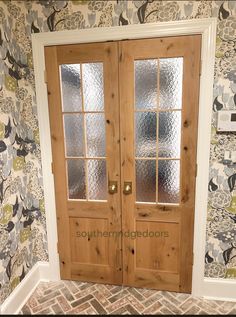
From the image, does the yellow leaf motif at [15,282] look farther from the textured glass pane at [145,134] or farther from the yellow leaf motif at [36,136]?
the textured glass pane at [145,134]

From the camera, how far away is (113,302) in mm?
1996

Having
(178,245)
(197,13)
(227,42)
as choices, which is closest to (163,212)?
(178,245)

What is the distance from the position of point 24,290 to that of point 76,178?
3.36ft

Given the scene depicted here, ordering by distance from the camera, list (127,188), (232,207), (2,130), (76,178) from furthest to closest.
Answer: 1. (76,178)
2. (127,188)
3. (232,207)
4. (2,130)

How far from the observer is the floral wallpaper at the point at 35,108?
5.61 feet

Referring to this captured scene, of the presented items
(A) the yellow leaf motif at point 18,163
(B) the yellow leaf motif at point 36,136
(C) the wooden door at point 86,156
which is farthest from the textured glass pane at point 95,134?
(A) the yellow leaf motif at point 18,163

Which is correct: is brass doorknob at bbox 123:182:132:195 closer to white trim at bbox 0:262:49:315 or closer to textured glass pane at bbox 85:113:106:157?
textured glass pane at bbox 85:113:106:157

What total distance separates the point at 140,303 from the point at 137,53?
197 centimetres

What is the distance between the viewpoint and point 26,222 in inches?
82.7

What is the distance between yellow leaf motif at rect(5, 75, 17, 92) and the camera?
5.90 feet

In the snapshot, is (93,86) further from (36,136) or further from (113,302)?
(113,302)

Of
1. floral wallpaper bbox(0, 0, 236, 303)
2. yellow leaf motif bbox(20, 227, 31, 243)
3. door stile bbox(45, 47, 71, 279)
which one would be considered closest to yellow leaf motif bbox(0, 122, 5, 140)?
floral wallpaper bbox(0, 0, 236, 303)

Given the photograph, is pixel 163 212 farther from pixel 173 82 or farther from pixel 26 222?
pixel 26 222

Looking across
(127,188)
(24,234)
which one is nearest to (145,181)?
(127,188)
